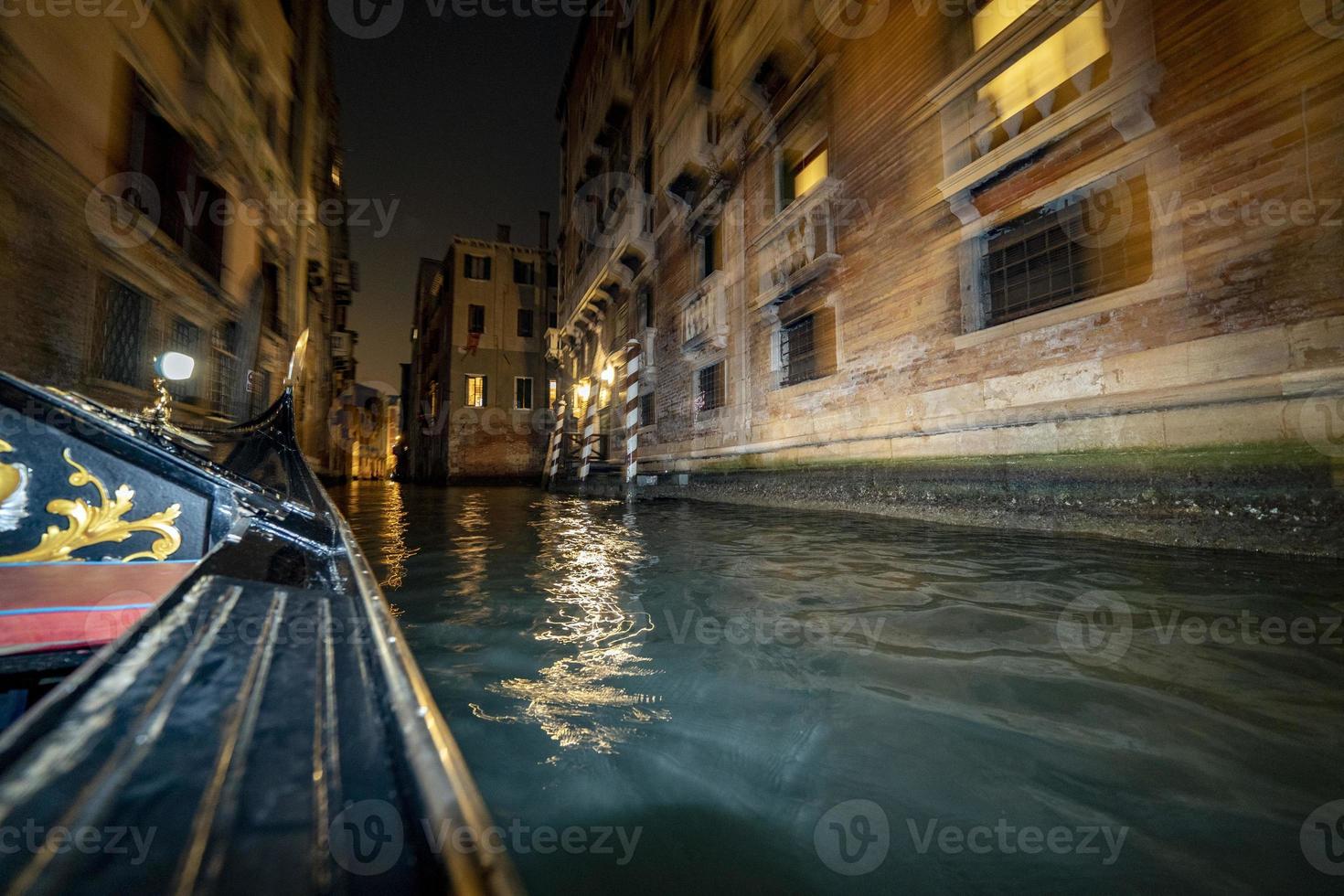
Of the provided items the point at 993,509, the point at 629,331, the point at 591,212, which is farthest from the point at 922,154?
the point at 591,212

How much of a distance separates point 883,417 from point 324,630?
6.28 metres

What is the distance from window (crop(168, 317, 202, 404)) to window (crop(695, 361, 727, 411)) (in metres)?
8.63

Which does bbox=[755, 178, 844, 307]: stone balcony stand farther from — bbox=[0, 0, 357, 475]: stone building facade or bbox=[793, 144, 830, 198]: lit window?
bbox=[0, 0, 357, 475]: stone building facade

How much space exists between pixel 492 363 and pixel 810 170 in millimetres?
16726

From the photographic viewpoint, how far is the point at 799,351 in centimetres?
823

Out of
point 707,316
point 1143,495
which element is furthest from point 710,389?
point 1143,495

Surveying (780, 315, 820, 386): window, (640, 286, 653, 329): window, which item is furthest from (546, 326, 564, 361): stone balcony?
(780, 315, 820, 386): window

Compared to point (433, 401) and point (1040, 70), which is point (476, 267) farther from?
point (1040, 70)

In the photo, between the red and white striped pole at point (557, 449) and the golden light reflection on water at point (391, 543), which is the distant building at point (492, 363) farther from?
the golden light reflection on water at point (391, 543)

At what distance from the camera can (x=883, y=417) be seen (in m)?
6.27

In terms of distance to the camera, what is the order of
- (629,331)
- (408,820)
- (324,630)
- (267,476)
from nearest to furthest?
1. (408,820)
2. (324,630)
3. (267,476)
4. (629,331)

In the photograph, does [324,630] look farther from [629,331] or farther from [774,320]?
[629,331]

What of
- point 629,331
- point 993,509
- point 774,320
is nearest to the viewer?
point 993,509

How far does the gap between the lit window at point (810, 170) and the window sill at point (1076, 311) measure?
13.2ft
